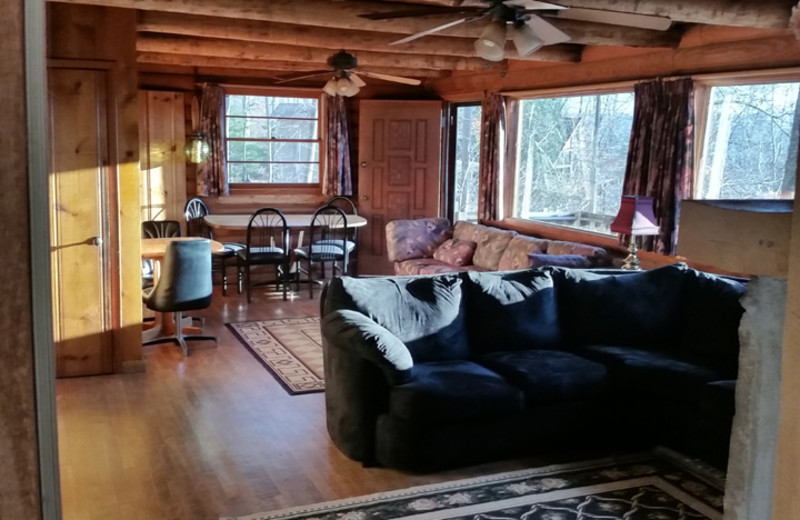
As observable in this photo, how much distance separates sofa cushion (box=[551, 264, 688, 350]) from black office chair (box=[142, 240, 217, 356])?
8.31ft

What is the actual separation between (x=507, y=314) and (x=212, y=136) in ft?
16.7

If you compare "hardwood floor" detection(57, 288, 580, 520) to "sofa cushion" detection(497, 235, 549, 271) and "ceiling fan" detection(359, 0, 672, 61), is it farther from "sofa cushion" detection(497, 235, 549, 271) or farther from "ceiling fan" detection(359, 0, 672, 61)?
"sofa cushion" detection(497, 235, 549, 271)

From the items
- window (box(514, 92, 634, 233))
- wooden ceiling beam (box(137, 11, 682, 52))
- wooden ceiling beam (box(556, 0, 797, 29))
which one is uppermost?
wooden ceiling beam (box(137, 11, 682, 52))

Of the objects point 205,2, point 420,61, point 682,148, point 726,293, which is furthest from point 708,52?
point 205,2

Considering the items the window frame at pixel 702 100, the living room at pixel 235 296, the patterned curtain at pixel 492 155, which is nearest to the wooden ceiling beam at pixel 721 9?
the living room at pixel 235 296

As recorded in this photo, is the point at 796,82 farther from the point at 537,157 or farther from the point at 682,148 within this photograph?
the point at 537,157

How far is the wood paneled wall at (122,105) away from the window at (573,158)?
3870 millimetres

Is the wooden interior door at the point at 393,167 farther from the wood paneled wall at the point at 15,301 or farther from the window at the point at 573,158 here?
the wood paneled wall at the point at 15,301

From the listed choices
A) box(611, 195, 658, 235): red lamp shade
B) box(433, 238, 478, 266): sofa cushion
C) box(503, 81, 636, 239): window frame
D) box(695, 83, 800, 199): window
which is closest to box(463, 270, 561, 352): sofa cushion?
box(611, 195, 658, 235): red lamp shade

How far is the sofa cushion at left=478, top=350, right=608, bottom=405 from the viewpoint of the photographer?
160 inches

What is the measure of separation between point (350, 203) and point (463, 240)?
6.05 ft

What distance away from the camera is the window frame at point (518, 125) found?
6488mm

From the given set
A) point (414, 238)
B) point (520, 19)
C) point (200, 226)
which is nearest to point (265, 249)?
point (200, 226)

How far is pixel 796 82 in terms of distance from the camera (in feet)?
16.2
